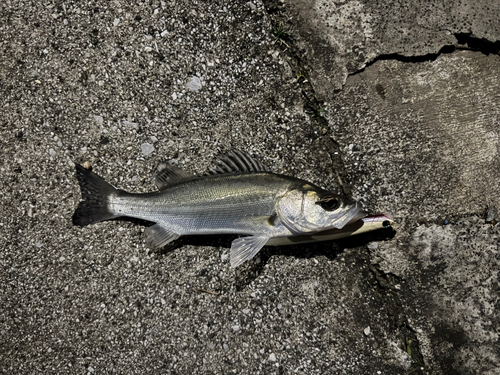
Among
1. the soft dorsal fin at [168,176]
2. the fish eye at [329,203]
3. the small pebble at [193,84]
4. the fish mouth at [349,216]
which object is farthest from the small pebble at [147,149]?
the fish mouth at [349,216]

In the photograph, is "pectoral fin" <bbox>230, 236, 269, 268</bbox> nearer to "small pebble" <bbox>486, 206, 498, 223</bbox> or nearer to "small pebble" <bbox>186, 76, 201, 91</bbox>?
"small pebble" <bbox>186, 76, 201, 91</bbox>

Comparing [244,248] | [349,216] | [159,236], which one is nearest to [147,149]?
[159,236]

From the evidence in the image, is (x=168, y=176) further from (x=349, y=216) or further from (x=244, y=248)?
(x=349, y=216)

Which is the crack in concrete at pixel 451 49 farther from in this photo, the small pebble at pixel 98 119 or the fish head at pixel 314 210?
the small pebble at pixel 98 119

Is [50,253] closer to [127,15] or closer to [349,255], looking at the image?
[127,15]

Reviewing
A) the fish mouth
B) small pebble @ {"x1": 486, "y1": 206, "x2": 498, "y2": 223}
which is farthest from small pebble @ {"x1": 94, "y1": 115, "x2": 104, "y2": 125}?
small pebble @ {"x1": 486, "y1": 206, "x2": 498, "y2": 223}

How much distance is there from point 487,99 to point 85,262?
4495 millimetres

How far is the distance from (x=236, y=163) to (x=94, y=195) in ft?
4.61

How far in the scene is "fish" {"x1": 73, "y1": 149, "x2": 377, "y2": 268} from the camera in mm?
3195

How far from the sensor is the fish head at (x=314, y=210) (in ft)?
10.3

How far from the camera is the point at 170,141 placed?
3768 millimetres

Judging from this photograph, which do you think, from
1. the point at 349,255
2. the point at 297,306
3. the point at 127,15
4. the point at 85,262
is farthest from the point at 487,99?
the point at 85,262

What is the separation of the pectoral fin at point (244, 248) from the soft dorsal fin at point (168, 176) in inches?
31.4

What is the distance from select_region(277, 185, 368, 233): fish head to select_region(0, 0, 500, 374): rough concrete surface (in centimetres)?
55
